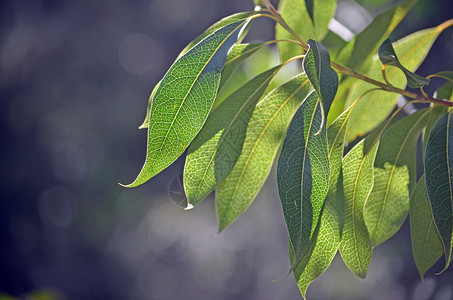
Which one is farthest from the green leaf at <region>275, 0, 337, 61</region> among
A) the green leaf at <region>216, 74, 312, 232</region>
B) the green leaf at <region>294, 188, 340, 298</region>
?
the green leaf at <region>294, 188, 340, 298</region>

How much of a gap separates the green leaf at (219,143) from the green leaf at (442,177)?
0.79ft

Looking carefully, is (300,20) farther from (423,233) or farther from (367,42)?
(423,233)

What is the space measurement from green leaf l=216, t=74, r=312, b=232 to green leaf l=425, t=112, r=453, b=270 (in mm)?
221

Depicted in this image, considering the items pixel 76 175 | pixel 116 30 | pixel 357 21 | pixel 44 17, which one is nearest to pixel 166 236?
pixel 76 175

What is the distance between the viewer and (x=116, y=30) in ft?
19.4

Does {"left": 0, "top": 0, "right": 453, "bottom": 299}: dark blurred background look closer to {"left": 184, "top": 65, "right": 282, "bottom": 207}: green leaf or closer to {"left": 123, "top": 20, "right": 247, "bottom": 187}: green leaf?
{"left": 184, "top": 65, "right": 282, "bottom": 207}: green leaf

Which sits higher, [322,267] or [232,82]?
[232,82]

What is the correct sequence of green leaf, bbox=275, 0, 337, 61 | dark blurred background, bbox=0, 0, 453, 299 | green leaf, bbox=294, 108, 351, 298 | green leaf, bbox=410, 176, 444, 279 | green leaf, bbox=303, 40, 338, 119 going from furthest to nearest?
1. dark blurred background, bbox=0, 0, 453, 299
2. green leaf, bbox=275, 0, 337, 61
3. green leaf, bbox=410, 176, 444, 279
4. green leaf, bbox=294, 108, 351, 298
5. green leaf, bbox=303, 40, 338, 119

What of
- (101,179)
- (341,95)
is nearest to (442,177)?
(341,95)

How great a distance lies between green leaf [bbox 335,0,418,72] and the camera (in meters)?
0.81

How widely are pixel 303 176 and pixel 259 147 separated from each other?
16 centimetres

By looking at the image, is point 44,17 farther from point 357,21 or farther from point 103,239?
point 357,21

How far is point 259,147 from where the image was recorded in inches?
27.4

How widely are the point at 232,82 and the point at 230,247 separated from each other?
191 inches
